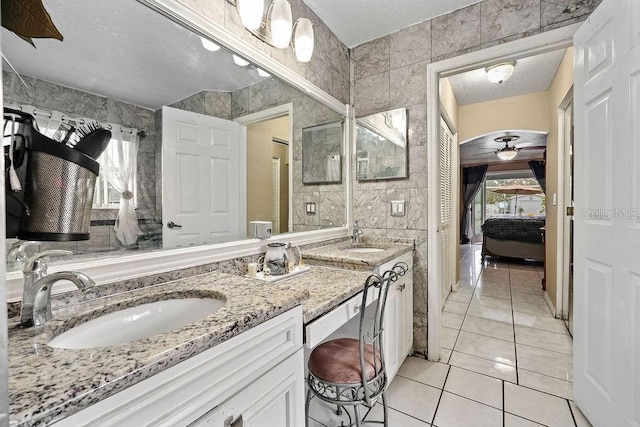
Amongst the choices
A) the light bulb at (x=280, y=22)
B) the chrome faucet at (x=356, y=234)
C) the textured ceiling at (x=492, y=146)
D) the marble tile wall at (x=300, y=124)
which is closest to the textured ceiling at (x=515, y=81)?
the textured ceiling at (x=492, y=146)

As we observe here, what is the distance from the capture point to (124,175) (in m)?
1.09

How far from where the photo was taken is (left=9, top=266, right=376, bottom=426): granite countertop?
0.48 meters

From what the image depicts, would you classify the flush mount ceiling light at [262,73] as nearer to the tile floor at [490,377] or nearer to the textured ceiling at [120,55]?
the textured ceiling at [120,55]

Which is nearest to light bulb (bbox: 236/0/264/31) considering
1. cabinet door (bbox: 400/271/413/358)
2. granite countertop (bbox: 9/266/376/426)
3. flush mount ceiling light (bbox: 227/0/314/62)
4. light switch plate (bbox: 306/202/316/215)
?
flush mount ceiling light (bbox: 227/0/314/62)

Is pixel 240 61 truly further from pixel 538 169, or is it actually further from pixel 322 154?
pixel 538 169

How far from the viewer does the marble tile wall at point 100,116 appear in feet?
2.86

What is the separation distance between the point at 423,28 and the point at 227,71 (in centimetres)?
162

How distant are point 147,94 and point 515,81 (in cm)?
391

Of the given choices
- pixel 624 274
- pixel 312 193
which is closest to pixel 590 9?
pixel 624 274

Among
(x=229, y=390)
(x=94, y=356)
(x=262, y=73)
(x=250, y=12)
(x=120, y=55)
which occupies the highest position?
(x=250, y=12)

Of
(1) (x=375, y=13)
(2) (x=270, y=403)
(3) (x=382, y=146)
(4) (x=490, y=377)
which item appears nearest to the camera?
(2) (x=270, y=403)

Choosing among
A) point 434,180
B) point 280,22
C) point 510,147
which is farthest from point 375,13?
point 510,147

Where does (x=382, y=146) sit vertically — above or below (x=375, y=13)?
below

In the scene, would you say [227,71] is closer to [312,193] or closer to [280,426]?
[312,193]
